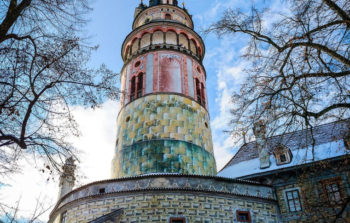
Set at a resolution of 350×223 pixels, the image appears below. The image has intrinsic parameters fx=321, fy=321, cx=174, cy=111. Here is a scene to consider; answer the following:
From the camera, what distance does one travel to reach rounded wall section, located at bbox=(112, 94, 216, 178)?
15.9 meters

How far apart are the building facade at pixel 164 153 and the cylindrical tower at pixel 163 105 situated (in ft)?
0.17

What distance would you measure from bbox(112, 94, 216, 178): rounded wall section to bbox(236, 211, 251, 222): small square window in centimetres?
350

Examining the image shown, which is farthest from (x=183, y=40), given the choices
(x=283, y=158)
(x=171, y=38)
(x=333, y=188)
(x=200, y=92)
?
(x=333, y=188)

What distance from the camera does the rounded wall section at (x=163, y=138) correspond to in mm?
15898

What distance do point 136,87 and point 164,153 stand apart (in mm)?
5057

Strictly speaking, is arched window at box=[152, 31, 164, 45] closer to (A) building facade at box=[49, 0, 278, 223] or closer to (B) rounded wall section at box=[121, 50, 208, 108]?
(A) building facade at box=[49, 0, 278, 223]

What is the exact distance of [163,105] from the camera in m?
17.7

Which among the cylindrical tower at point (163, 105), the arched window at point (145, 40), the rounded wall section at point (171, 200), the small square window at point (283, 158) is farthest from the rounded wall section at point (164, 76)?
the rounded wall section at point (171, 200)

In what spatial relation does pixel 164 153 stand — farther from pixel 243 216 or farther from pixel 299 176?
pixel 299 176

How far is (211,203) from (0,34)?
9.76m

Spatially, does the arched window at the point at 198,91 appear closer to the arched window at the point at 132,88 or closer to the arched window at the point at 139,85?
the arched window at the point at 139,85

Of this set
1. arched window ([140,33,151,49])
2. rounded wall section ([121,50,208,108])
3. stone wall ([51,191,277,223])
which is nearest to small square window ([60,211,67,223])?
A: stone wall ([51,191,277,223])

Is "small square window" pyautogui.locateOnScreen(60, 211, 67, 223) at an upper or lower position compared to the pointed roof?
lower

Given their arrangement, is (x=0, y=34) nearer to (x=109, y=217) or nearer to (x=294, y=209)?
(x=109, y=217)
